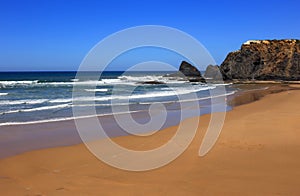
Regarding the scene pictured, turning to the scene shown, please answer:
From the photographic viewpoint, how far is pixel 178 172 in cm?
557

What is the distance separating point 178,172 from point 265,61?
177 ft

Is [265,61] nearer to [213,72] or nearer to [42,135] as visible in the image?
[213,72]

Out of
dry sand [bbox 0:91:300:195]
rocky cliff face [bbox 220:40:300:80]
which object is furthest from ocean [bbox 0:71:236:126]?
rocky cliff face [bbox 220:40:300:80]

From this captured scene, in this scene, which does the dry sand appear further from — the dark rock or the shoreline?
the dark rock

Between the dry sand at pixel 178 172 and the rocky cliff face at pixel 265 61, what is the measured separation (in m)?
47.9

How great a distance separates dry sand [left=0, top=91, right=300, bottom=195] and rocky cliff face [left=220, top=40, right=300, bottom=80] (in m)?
47.9

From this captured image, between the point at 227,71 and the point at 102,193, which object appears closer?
the point at 102,193

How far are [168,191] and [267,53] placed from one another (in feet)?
186

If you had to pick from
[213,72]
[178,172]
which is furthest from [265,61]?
[178,172]

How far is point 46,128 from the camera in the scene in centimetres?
1054

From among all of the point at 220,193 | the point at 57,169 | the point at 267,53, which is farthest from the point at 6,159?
the point at 267,53

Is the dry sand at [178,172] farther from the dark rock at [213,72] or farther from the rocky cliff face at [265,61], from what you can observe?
the dark rock at [213,72]

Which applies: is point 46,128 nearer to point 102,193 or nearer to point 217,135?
point 217,135

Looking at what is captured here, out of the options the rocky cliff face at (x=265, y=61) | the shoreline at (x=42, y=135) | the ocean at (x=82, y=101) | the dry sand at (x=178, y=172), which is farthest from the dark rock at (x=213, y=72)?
the dry sand at (x=178, y=172)
